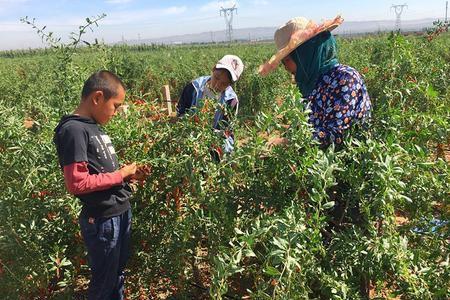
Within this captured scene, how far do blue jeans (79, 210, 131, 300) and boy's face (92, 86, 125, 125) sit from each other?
0.48 m

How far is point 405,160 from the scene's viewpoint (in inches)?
63.1

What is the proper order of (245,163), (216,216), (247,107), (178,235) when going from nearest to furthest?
(245,163) → (216,216) → (178,235) → (247,107)

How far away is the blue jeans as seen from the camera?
201cm

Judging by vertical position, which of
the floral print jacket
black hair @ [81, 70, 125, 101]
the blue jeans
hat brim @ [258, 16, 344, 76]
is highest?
hat brim @ [258, 16, 344, 76]

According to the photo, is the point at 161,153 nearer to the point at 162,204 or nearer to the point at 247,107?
the point at 162,204

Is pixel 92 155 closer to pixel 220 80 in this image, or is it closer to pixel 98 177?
pixel 98 177

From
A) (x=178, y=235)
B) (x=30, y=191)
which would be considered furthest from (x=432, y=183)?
(x=30, y=191)

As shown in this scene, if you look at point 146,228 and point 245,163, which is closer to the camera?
point 245,163

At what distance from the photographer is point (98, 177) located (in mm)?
1882

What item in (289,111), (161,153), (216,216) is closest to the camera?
(289,111)

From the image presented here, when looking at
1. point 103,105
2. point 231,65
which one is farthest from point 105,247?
point 231,65

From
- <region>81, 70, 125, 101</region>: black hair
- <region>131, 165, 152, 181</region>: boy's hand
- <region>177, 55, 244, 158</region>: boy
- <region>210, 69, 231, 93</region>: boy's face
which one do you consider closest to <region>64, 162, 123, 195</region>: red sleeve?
<region>131, 165, 152, 181</region>: boy's hand

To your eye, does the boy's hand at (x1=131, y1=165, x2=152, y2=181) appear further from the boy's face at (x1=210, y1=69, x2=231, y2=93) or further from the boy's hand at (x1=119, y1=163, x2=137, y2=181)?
the boy's face at (x1=210, y1=69, x2=231, y2=93)

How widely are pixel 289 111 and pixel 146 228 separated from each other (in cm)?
112
